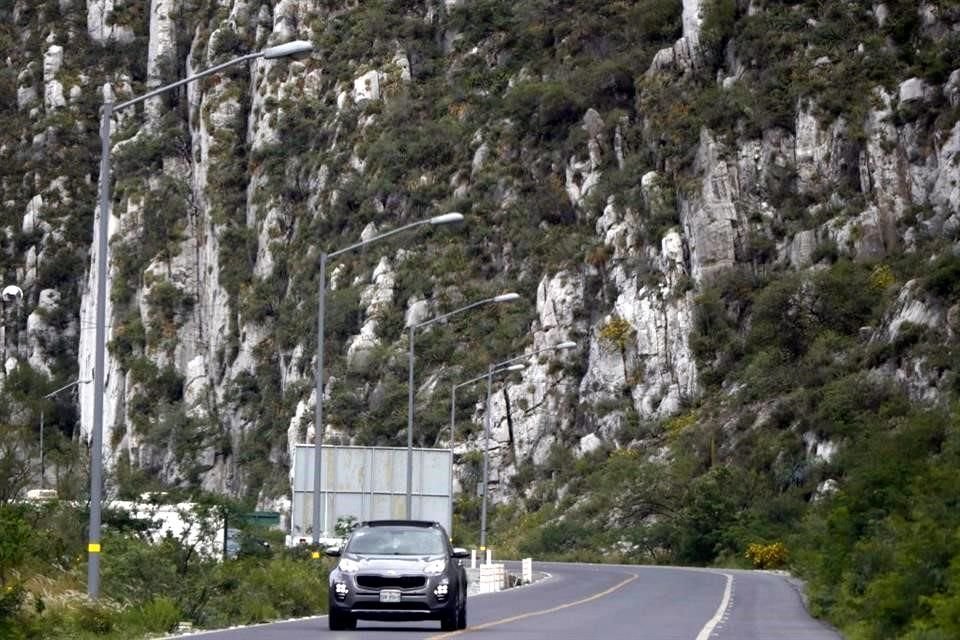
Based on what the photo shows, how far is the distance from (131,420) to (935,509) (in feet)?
336

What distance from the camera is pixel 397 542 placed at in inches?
1190

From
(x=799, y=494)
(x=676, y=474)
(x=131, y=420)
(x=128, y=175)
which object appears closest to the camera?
(x=799, y=494)

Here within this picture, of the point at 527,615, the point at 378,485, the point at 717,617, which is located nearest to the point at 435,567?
the point at 527,615

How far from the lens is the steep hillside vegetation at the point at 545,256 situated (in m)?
A: 86.3

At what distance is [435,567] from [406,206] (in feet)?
281

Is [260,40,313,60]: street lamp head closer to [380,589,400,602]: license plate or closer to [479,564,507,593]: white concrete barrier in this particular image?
[380,589,400,602]: license plate

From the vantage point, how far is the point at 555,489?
92812 mm

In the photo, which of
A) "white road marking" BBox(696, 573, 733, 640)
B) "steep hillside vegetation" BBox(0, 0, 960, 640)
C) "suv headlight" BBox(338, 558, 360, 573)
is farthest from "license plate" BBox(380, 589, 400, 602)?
"steep hillside vegetation" BBox(0, 0, 960, 640)

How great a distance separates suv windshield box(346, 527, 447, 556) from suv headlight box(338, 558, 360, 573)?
366 mm

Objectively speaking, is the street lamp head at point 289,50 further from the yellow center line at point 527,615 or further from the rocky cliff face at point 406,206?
the rocky cliff face at point 406,206

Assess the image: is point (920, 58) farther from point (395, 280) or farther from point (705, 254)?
point (395, 280)

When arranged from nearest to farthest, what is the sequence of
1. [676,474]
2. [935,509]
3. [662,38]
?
[935,509] < [676,474] < [662,38]

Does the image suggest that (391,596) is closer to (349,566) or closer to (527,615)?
(349,566)

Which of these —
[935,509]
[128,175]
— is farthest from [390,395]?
[935,509]
